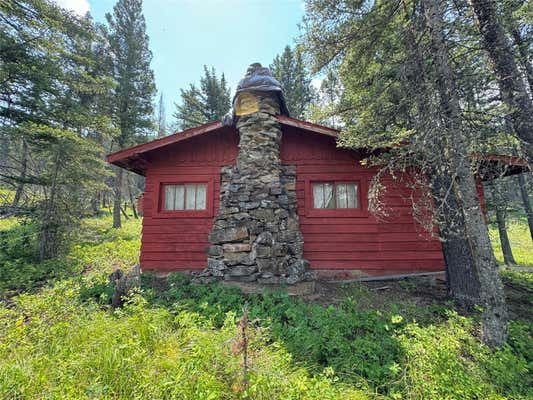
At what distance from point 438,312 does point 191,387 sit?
4.15m

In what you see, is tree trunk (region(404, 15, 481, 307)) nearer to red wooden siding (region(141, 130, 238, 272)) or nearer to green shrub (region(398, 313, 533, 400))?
green shrub (region(398, 313, 533, 400))

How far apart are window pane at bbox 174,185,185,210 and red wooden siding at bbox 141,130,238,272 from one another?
9.2 inches

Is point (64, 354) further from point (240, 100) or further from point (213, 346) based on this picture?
point (240, 100)

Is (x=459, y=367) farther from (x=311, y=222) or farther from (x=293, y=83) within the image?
(x=293, y=83)

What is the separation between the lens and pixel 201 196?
617 centimetres

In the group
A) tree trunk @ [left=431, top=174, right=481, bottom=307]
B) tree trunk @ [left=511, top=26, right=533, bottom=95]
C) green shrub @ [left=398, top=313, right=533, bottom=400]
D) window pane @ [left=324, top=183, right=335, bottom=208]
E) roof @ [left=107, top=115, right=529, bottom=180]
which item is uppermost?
tree trunk @ [left=511, top=26, right=533, bottom=95]

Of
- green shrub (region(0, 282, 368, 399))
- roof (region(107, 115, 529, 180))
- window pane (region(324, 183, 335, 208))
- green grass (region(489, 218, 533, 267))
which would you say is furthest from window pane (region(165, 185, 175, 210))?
green grass (region(489, 218, 533, 267))

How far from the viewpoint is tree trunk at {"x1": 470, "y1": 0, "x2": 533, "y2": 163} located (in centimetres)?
391

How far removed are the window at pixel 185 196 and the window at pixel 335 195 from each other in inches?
119

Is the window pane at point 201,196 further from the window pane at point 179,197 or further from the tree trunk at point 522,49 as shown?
the tree trunk at point 522,49

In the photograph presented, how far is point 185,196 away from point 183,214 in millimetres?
506

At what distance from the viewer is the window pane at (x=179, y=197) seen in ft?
20.3

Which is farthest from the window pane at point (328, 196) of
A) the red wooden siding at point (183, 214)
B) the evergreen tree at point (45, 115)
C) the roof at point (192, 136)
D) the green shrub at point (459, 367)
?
the evergreen tree at point (45, 115)

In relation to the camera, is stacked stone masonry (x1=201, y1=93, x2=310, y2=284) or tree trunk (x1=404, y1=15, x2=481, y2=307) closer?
tree trunk (x1=404, y1=15, x2=481, y2=307)
